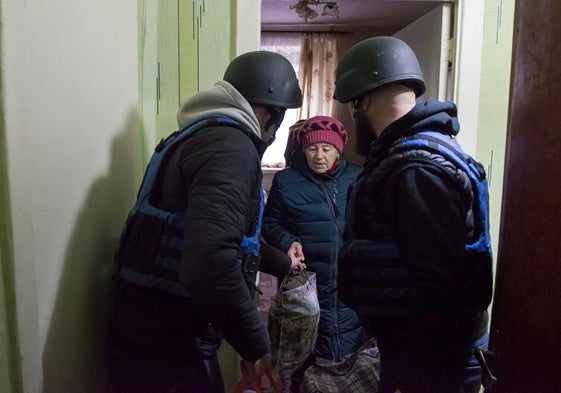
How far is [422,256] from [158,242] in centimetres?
57

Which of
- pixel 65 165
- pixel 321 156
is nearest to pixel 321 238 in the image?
pixel 321 156

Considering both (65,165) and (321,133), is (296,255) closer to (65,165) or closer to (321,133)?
(321,133)

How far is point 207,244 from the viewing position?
96cm

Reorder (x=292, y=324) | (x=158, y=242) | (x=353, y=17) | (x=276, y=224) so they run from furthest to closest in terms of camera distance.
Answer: (x=353, y=17) < (x=276, y=224) < (x=292, y=324) < (x=158, y=242)

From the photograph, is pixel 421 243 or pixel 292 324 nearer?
pixel 421 243

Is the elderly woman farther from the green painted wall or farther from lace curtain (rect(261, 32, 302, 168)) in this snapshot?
lace curtain (rect(261, 32, 302, 168))

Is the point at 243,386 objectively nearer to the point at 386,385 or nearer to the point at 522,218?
the point at 386,385

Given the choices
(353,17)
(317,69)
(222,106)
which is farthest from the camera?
(317,69)

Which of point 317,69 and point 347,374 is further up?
point 317,69

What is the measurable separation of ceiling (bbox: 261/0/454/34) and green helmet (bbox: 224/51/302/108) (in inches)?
72.2

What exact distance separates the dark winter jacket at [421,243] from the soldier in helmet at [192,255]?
0.88 feet

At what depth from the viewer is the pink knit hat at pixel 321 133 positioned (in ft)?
6.96

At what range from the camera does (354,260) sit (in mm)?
1093

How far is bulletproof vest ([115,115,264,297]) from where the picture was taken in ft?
3.53
